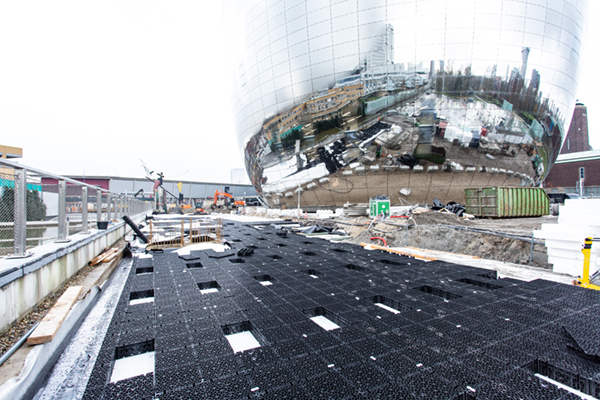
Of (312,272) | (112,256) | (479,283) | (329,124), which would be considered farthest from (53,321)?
(329,124)

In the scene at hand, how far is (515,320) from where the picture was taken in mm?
3332

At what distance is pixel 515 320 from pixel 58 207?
6.96m

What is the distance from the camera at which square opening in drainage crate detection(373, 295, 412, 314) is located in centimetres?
381

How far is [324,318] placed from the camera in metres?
3.59

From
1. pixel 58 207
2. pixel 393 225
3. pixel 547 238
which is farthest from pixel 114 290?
pixel 393 225

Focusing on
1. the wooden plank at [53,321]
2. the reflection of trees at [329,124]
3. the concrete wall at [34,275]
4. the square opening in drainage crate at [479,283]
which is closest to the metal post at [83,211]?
the concrete wall at [34,275]

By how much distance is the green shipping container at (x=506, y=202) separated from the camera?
1573 centimetres

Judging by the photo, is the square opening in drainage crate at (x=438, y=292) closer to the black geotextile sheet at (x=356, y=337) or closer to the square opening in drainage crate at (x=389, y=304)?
the black geotextile sheet at (x=356, y=337)

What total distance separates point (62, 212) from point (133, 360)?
12.3 ft

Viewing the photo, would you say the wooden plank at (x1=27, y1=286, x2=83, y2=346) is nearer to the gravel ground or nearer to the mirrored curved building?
the gravel ground

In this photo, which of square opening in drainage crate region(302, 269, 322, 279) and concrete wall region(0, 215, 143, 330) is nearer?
concrete wall region(0, 215, 143, 330)

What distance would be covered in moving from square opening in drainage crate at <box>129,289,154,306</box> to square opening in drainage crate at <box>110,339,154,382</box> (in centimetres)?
144

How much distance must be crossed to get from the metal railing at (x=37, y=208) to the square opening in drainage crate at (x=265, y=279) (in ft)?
10.4

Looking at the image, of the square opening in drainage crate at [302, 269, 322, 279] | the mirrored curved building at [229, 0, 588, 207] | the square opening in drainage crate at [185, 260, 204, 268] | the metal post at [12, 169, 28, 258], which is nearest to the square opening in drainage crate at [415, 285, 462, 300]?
the square opening in drainage crate at [302, 269, 322, 279]
